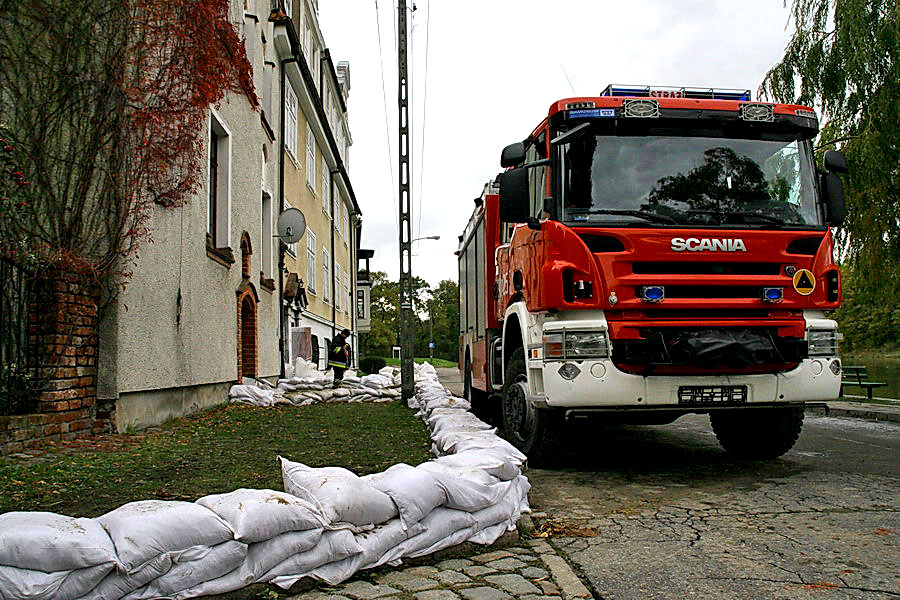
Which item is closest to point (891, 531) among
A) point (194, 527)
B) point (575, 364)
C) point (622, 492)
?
point (622, 492)

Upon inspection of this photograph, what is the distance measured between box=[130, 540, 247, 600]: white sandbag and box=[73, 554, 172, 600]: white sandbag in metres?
0.04

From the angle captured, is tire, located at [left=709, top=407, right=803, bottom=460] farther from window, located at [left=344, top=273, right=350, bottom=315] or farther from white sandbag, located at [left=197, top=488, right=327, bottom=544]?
window, located at [left=344, top=273, right=350, bottom=315]

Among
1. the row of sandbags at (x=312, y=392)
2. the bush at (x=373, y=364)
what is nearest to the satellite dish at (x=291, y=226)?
the row of sandbags at (x=312, y=392)

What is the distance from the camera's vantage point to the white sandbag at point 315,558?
3.84 meters

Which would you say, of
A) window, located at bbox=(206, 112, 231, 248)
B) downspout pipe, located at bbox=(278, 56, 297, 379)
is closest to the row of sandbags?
downspout pipe, located at bbox=(278, 56, 297, 379)

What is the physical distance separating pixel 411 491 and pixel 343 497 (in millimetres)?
425

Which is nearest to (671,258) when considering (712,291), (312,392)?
(712,291)

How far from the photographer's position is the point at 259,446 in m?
8.04

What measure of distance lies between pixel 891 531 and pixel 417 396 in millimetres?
9573

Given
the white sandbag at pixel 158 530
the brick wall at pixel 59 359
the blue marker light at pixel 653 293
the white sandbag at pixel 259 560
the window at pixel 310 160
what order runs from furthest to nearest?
the window at pixel 310 160 < the brick wall at pixel 59 359 < the blue marker light at pixel 653 293 < the white sandbag at pixel 259 560 < the white sandbag at pixel 158 530

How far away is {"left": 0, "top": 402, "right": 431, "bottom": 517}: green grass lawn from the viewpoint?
5.39m

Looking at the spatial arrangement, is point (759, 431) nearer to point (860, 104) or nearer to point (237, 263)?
point (860, 104)

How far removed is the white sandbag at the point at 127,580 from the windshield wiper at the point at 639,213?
4259mm

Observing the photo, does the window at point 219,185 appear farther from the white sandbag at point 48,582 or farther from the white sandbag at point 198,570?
the white sandbag at point 48,582
